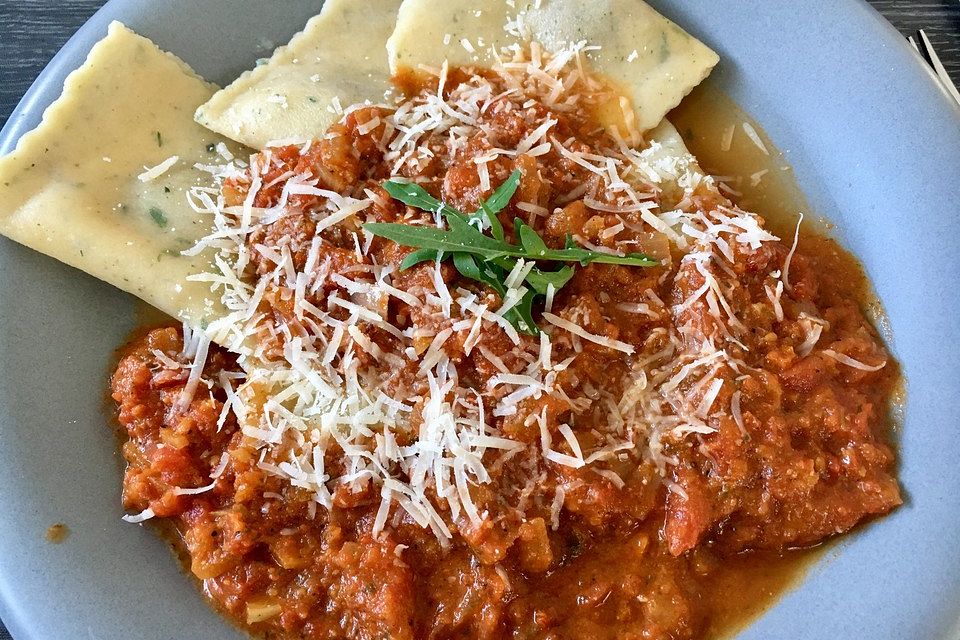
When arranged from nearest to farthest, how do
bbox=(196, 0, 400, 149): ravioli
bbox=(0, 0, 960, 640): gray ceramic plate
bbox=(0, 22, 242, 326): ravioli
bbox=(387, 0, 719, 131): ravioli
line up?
bbox=(0, 0, 960, 640): gray ceramic plate → bbox=(0, 22, 242, 326): ravioli → bbox=(196, 0, 400, 149): ravioli → bbox=(387, 0, 719, 131): ravioli

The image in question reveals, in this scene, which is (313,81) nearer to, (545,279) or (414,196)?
(414,196)

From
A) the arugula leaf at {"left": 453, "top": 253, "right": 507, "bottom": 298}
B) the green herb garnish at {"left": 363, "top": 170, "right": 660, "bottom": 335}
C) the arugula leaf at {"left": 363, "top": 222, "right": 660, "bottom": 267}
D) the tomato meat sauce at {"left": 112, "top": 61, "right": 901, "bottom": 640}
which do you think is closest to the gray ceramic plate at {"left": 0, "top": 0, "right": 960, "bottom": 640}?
the tomato meat sauce at {"left": 112, "top": 61, "right": 901, "bottom": 640}

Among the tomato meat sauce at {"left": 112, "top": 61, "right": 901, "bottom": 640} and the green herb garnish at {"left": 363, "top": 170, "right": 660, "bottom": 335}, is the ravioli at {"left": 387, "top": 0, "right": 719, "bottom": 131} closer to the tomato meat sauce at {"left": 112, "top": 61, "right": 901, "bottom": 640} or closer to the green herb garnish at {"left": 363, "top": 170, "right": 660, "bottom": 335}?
the tomato meat sauce at {"left": 112, "top": 61, "right": 901, "bottom": 640}

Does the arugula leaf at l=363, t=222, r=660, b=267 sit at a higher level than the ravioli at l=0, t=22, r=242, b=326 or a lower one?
higher

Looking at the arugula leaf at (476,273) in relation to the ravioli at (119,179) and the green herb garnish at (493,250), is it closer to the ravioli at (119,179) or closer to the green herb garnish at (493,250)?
the green herb garnish at (493,250)

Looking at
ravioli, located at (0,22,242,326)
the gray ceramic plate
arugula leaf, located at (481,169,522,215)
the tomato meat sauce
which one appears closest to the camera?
the gray ceramic plate

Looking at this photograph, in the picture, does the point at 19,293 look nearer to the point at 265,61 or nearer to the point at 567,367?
the point at 265,61

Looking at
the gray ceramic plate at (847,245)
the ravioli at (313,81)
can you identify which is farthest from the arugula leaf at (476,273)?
the gray ceramic plate at (847,245)

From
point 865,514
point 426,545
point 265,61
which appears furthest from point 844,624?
point 265,61
